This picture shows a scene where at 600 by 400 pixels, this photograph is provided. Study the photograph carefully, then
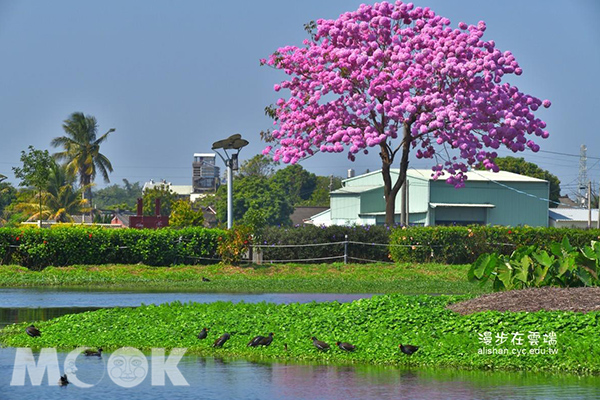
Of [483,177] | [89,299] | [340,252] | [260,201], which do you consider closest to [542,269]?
[89,299]

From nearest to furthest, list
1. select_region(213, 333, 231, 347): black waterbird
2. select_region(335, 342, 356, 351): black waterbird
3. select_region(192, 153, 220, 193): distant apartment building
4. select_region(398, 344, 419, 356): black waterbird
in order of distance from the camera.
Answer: select_region(398, 344, 419, 356): black waterbird < select_region(335, 342, 356, 351): black waterbird < select_region(213, 333, 231, 347): black waterbird < select_region(192, 153, 220, 193): distant apartment building

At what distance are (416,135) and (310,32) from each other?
618 cm

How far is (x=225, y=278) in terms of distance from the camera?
105ft

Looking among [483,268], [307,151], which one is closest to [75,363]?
[483,268]

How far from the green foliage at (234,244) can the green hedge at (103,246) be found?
511mm

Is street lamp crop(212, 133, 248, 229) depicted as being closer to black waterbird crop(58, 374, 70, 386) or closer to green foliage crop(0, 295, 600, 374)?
green foliage crop(0, 295, 600, 374)

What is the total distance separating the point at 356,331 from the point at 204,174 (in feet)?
500

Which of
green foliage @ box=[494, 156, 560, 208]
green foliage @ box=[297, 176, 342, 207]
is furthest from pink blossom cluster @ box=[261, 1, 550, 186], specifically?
green foliage @ box=[297, 176, 342, 207]

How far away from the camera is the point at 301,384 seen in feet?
39.7

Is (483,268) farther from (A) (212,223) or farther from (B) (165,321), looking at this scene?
(A) (212,223)

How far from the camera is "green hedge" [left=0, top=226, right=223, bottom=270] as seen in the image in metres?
34.2

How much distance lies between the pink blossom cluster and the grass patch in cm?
596

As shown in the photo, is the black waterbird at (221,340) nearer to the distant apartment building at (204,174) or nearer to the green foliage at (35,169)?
the green foliage at (35,169)
